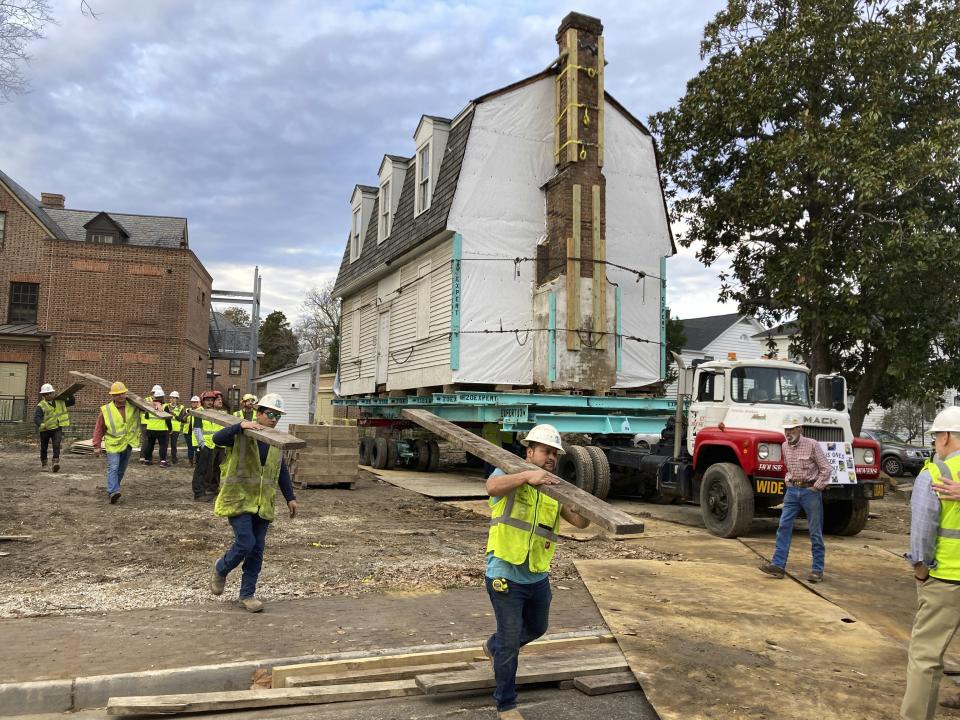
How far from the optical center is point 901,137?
645 inches

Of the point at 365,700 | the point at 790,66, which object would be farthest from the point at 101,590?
the point at 790,66

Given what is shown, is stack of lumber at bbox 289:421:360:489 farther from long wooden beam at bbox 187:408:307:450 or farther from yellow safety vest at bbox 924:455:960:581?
yellow safety vest at bbox 924:455:960:581

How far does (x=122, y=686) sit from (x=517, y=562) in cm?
258

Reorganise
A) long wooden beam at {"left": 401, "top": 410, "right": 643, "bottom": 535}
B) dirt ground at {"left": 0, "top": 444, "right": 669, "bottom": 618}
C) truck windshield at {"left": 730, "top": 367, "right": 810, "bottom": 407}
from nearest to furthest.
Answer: long wooden beam at {"left": 401, "top": 410, "right": 643, "bottom": 535}
dirt ground at {"left": 0, "top": 444, "right": 669, "bottom": 618}
truck windshield at {"left": 730, "top": 367, "right": 810, "bottom": 407}

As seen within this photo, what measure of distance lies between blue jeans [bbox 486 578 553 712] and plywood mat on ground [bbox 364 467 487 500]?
27.3ft

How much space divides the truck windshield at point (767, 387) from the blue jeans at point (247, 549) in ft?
24.9

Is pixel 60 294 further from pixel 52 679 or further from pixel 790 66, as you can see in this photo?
pixel 52 679

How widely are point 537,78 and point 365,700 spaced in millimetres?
13762

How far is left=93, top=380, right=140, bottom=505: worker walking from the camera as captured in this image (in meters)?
11.4

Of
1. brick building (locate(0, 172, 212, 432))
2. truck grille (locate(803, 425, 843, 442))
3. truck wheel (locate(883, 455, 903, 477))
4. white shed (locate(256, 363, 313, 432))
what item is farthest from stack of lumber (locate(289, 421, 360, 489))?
white shed (locate(256, 363, 313, 432))

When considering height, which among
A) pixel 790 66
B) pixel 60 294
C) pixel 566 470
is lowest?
pixel 566 470

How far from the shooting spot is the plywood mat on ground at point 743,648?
4.49 m

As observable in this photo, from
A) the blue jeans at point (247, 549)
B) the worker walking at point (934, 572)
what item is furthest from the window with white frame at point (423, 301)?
the worker walking at point (934, 572)

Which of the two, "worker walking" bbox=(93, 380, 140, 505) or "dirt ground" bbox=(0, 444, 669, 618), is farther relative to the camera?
"worker walking" bbox=(93, 380, 140, 505)
